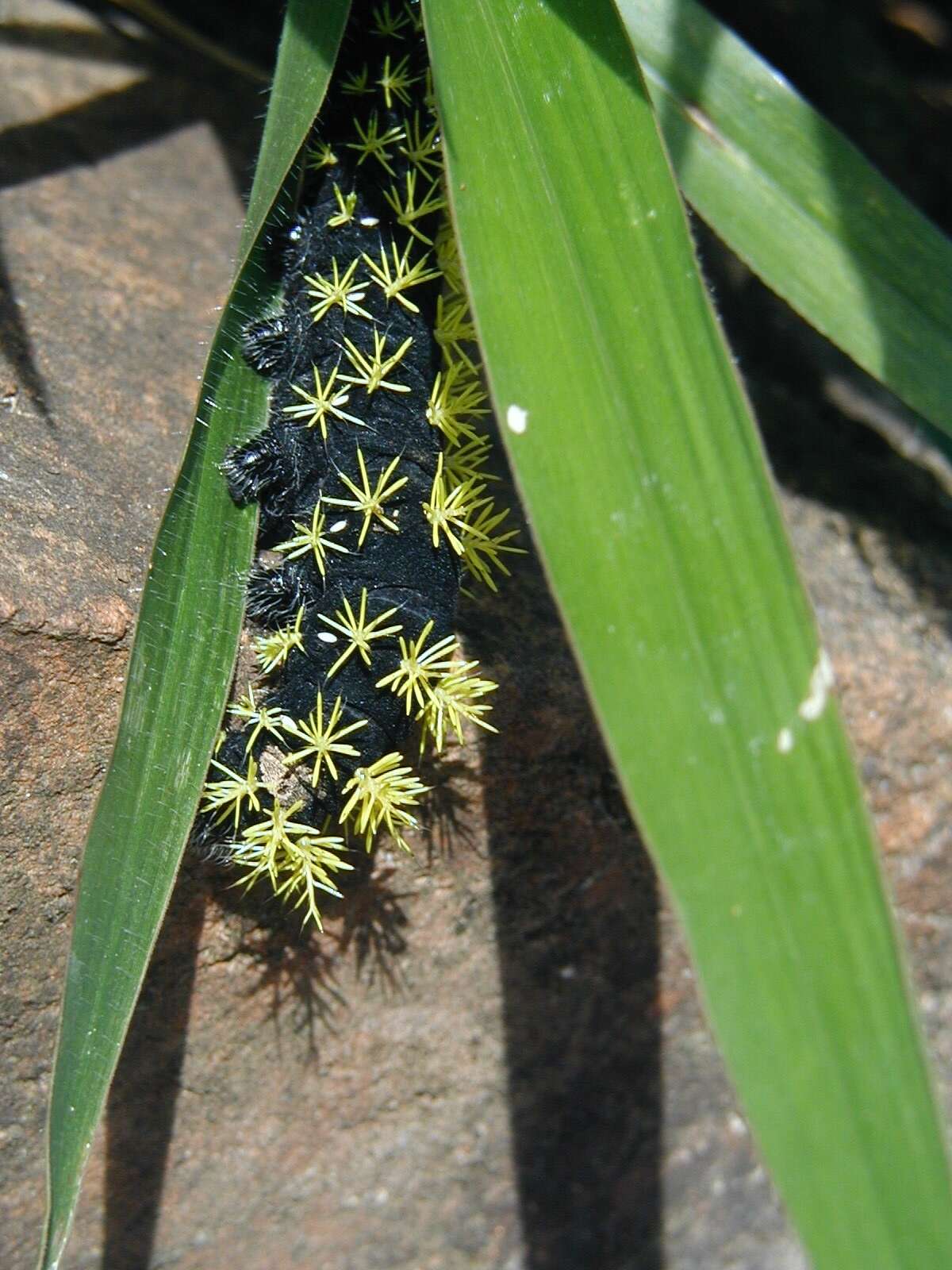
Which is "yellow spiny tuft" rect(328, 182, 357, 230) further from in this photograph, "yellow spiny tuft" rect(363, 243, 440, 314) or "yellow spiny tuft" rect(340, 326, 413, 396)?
"yellow spiny tuft" rect(340, 326, 413, 396)

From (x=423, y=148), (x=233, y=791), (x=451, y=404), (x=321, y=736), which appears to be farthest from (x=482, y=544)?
(x=423, y=148)

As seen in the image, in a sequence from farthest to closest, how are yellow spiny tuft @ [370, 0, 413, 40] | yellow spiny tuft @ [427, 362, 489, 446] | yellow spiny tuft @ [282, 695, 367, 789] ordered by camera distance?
yellow spiny tuft @ [370, 0, 413, 40] < yellow spiny tuft @ [427, 362, 489, 446] < yellow spiny tuft @ [282, 695, 367, 789]

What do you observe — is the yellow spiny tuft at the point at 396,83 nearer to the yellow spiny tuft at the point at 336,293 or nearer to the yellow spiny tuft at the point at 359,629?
the yellow spiny tuft at the point at 336,293

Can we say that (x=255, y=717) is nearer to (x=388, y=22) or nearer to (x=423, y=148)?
(x=423, y=148)

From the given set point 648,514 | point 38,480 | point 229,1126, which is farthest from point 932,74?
point 229,1126

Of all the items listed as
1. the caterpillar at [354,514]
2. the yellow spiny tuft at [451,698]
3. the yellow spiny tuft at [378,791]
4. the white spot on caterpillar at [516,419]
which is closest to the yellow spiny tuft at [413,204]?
the caterpillar at [354,514]

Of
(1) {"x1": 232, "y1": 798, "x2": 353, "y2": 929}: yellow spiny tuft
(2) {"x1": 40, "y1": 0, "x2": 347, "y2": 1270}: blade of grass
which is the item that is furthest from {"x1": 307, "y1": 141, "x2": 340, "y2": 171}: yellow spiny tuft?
(1) {"x1": 232, "y1": 798, "x2": 353, "y2": 929}: yellow spiny tuft
